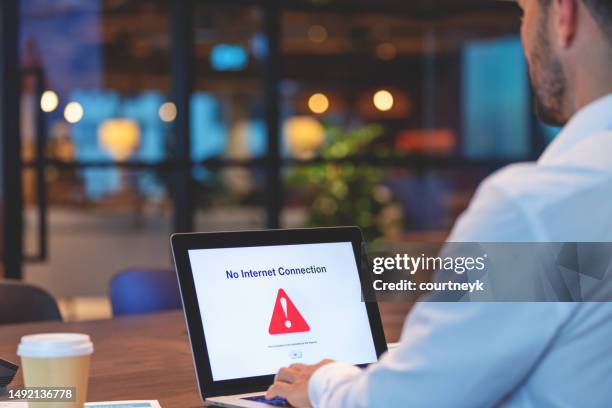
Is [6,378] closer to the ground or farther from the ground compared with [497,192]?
closer to the ground

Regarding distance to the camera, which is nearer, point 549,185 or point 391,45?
point 549,185

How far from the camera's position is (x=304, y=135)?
6.46 meters

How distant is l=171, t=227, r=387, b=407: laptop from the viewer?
5.81 feet

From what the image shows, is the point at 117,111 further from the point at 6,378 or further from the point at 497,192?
the point at 497,192

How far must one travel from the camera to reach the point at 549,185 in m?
1.17

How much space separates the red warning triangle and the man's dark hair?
82 centimetres

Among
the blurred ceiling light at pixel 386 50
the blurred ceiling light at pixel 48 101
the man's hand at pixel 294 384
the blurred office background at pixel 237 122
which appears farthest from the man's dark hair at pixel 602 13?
the blurred ceiling light at pixel 386 50

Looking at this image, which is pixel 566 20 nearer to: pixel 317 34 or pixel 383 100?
pixel 317 34

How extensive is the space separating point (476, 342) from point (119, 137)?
4795 millimetres

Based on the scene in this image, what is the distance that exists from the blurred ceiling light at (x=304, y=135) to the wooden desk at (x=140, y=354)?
122 inches

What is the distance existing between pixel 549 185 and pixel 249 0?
5.22m

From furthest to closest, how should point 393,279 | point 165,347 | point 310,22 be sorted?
point 310,22 → point 165,347 → point 393,279

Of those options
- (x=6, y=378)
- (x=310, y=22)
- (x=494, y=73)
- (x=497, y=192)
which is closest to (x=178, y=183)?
(x=310, y=22)

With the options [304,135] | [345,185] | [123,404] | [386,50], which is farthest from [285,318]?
[386,50]
